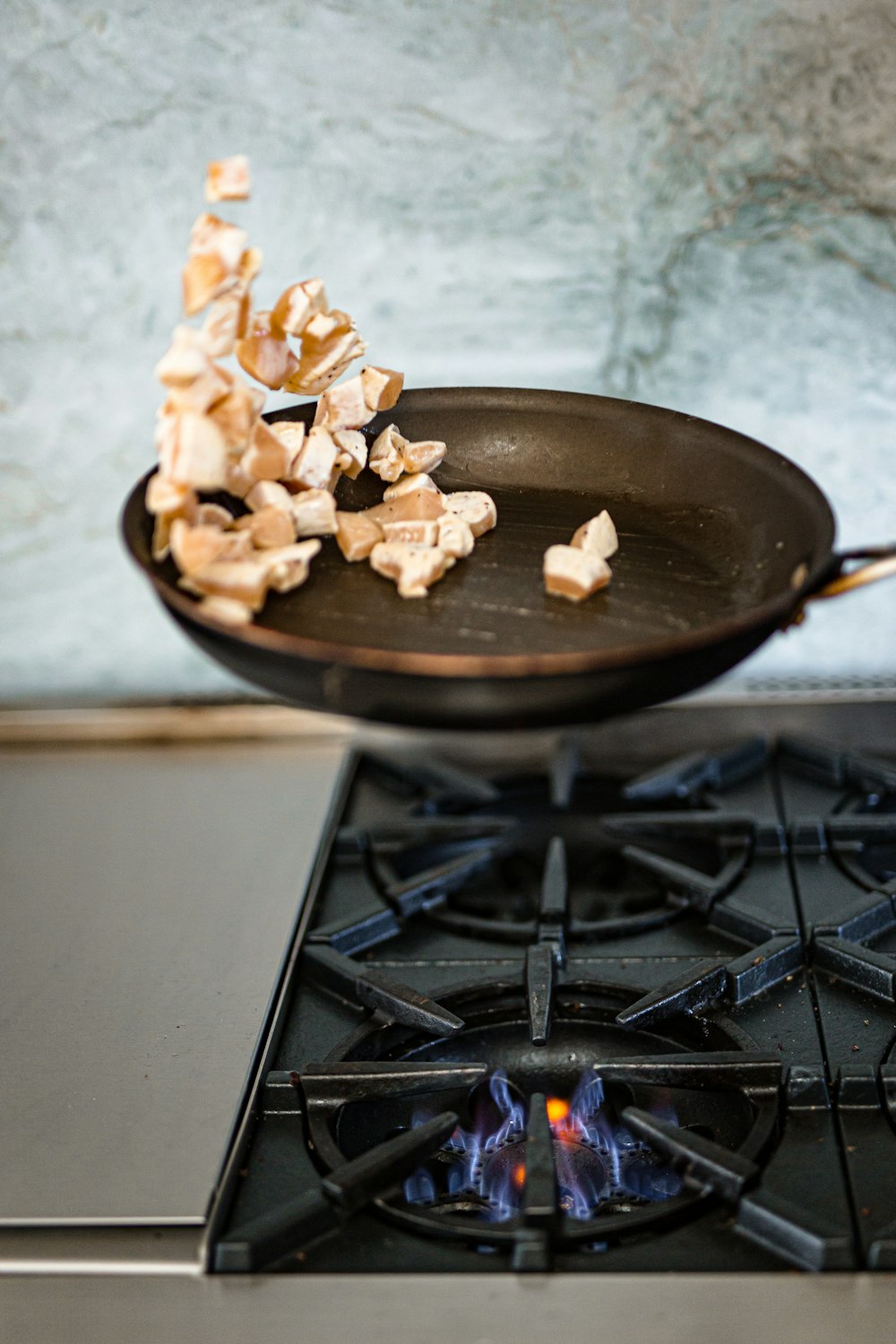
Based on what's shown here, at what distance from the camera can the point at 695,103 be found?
89 centimetres

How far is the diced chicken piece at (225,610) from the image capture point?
57 centimetres

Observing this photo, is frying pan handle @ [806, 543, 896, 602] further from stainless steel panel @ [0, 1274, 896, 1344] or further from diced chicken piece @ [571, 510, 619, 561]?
stainless steel panel @ [0, 1274, 896, 1344]

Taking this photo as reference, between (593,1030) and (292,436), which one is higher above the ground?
(292,436)

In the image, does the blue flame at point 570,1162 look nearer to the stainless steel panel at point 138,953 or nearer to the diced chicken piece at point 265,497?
the stainless steel panel at point 138,953

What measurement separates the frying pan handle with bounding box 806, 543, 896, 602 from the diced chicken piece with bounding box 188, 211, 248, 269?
291mm

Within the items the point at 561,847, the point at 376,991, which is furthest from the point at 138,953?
the point at 561,847

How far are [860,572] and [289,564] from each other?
26cm

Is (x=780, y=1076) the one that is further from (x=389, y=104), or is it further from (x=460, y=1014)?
(x=389, y=104)

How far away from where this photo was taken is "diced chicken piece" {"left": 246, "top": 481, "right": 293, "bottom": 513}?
0.64 m

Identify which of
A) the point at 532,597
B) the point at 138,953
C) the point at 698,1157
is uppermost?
Result: the point at 532,597

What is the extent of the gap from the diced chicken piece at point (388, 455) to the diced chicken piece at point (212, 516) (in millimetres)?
100

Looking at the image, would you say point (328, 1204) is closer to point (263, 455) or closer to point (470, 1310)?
point (470, 1310)

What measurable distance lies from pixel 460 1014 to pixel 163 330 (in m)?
0.54

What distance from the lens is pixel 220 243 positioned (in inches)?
22.9
